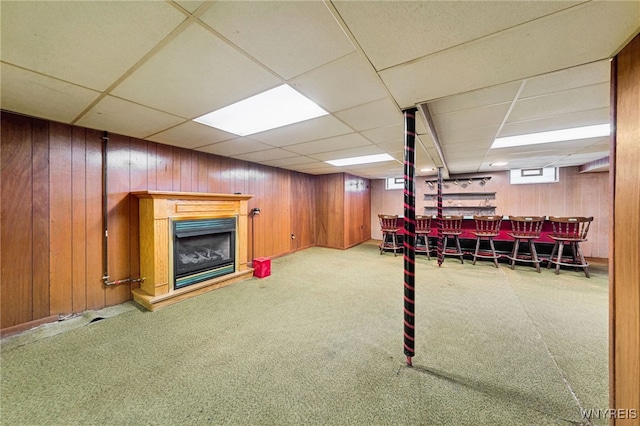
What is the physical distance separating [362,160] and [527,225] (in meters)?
3.57

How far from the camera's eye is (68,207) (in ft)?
8.50

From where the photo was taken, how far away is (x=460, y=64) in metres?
1.49

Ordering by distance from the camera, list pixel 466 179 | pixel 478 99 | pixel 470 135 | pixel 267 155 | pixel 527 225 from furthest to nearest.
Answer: pixel 466 179 < pixel 527 225 < pixel 267 155 < pixel 470 135 < pixel 478 99

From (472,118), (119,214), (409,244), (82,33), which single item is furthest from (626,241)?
(119,214)

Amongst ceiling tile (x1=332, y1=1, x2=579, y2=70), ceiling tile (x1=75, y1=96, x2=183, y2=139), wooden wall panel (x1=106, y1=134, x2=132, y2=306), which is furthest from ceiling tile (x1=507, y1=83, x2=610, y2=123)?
wooden wall panel (x1=106, y1=134, x2=132, y2=306)

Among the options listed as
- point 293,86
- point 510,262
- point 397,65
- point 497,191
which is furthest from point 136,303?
point 497,191

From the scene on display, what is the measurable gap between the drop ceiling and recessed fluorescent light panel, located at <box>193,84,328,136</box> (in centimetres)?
12

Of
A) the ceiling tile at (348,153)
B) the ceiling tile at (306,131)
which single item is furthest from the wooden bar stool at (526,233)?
the ceiling tile at (306,131)

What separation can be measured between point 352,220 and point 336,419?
5792 mm

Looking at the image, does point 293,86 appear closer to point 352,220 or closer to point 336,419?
point 336,419

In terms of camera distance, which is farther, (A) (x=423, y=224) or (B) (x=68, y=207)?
(A) (x=423, y=224)

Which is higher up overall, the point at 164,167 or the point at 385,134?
the point at 385,134

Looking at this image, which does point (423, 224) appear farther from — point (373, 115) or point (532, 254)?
point (373, 115)

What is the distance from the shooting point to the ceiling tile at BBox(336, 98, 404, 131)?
2.13m
